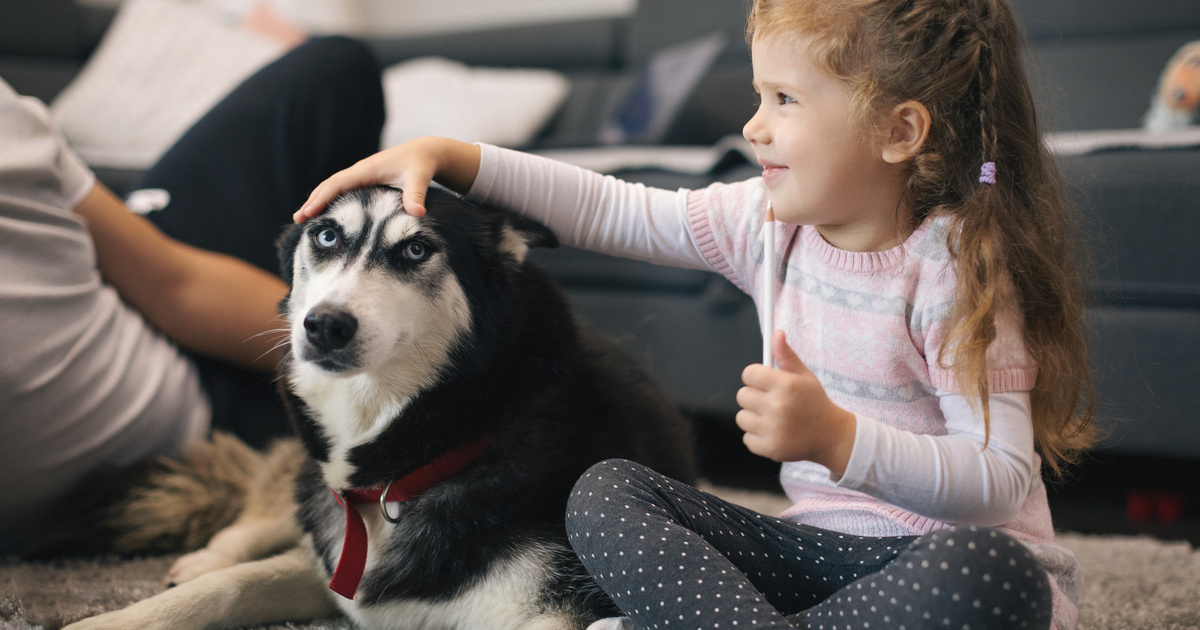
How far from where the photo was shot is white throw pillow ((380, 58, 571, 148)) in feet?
9.51

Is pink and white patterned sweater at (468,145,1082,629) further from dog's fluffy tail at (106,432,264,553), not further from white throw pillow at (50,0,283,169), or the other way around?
white throw pillow at (50,0,283,169)

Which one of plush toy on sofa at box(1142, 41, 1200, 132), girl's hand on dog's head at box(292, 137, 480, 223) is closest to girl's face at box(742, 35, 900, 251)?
girl's hand on dog's head at box(292, 137, 480, 223)

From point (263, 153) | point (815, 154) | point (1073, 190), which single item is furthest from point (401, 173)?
point (1073, 190)

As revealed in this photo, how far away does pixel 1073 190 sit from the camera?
1.24 metres

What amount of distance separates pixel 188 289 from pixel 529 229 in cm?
82

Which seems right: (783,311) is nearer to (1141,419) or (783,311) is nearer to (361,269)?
(361,269)

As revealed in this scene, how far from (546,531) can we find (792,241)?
0.50m

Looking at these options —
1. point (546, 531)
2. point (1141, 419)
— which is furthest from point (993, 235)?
point (1141, 419)

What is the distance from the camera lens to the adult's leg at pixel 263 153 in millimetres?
1648

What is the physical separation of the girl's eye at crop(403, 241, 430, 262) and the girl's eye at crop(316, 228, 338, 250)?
4.0 inches

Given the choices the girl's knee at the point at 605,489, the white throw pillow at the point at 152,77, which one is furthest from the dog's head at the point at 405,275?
the white throw pillow at the point at 152,77

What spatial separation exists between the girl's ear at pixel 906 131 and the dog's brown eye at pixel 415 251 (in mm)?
578

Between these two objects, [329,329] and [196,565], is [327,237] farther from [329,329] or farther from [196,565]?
[196,565]

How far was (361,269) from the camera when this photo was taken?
0.96 metres
